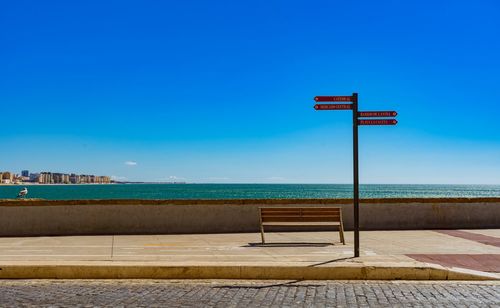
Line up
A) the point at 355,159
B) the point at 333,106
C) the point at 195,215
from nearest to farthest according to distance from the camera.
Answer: the point at 355,159
the point at 333,106
the point at 195,215

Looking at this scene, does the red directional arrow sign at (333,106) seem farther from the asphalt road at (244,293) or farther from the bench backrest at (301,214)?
the bench backrest at (301,214)

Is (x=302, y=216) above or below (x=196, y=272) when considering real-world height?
above

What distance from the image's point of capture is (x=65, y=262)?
8367 mm

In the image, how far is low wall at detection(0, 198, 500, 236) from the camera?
43.9ft

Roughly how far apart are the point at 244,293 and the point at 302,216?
5.06 metres

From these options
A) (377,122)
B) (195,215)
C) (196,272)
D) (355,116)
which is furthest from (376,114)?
(195,215)

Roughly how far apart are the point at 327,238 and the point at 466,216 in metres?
5.03

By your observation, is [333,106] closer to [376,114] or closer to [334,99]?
[334,99]

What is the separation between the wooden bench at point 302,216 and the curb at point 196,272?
3.53 m

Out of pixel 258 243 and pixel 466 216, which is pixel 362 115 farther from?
pixel 466 216

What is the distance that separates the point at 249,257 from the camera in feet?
29.6

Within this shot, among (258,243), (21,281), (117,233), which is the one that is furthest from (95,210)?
(21,281)

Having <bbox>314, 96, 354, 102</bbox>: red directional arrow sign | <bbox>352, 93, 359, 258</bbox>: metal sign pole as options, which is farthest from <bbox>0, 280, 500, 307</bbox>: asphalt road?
<bbox>314, 96, 354, 102</bbox>: red directional arrow sign

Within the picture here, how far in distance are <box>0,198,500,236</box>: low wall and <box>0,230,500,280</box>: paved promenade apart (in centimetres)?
93
